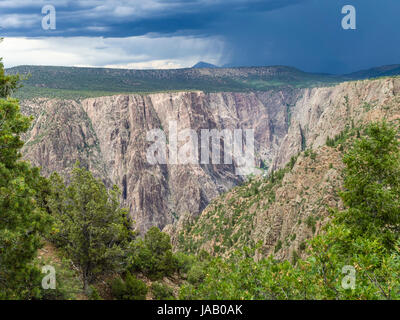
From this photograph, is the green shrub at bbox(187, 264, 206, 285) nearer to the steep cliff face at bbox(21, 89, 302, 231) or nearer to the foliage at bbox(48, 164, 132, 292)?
the foliage at bbox(48, 164, 132, 292)

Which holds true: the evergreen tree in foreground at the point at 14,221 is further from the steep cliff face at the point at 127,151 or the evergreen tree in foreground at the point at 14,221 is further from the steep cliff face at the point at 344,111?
the steep cliff face at the point at 127,151

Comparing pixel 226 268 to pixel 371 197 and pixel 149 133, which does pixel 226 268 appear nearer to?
pixel 371 197

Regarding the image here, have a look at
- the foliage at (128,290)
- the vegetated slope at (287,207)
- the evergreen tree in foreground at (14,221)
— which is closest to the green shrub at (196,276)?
the foliage at (128,290)

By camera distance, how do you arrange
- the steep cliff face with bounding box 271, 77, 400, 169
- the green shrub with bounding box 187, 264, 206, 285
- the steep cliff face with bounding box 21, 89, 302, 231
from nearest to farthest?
the green shrub with bounding box 187, 264, 206, 285
the steep cliff face with bounding box 271, 77, 400, 169
the steep cliff face with bounding box 21, 89, 302, 231

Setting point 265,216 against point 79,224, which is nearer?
point 79,224

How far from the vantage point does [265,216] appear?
52719mm

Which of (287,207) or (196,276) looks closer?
(196,276)

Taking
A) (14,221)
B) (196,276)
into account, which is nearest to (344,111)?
(196,276)

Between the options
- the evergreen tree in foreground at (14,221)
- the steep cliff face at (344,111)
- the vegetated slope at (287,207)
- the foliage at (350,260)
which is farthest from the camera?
the steep cliff face at (344,111)

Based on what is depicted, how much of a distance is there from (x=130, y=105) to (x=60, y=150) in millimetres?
41000

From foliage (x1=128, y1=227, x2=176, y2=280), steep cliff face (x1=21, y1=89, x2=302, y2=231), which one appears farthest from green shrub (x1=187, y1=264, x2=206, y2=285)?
steep cliff face (x1=21, y1=89, x2=302, y2=231)

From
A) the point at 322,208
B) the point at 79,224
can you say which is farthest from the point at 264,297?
the point at 322,208

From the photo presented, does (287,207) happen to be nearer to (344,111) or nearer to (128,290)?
(128,290)
